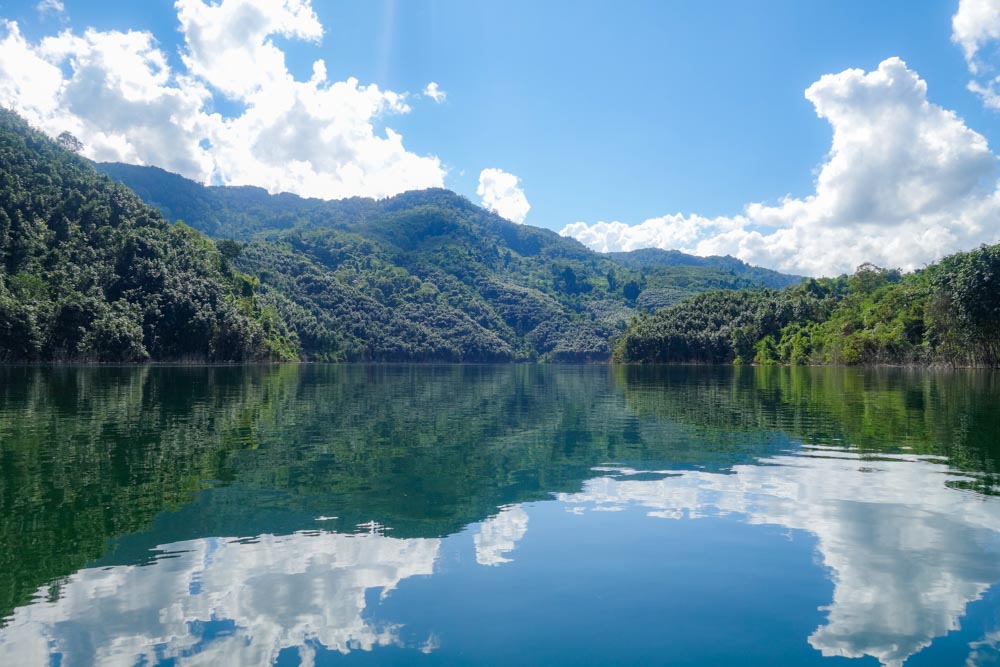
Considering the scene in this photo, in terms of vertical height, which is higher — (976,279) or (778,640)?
(976,279)

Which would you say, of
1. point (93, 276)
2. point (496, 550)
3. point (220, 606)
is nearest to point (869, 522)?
point (496, 550)

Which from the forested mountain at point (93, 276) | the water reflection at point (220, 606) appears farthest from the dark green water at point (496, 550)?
the forested mountain at point (93, 276)

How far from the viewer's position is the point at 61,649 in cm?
816

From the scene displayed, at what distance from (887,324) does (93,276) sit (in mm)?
172959

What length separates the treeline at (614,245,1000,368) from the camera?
87375 millimetres

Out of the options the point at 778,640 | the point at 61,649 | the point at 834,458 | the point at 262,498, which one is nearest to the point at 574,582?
the point at 778,640

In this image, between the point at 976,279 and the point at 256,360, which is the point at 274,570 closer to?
the point at 976,279

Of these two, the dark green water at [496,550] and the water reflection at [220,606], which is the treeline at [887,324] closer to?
→ the dark green water at [496,550]

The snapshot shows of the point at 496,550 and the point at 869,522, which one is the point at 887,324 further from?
the point at 496,550

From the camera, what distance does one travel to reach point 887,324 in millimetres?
137000

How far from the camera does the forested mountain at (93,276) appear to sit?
120m

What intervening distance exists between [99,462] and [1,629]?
13.1m

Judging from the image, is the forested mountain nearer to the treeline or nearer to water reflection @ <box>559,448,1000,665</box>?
water reflection @ <box>559,448,1000,665</box>

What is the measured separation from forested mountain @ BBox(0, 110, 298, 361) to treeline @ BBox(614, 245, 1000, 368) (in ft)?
469
